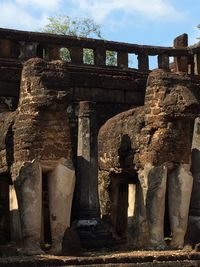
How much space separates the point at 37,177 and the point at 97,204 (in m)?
2.17

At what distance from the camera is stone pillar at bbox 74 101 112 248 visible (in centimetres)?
1347

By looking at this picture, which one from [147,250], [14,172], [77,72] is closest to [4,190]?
[14,172]

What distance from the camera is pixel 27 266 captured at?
10.5 metres

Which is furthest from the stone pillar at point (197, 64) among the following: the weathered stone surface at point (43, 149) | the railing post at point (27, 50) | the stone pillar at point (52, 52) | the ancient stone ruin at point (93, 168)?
the weathered stone surface at point (43, 149)

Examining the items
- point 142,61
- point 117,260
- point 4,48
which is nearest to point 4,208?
point 117,260

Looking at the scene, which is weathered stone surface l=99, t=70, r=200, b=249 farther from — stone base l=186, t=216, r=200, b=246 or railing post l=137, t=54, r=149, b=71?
railing post l=137, t=54, r=149, b=71

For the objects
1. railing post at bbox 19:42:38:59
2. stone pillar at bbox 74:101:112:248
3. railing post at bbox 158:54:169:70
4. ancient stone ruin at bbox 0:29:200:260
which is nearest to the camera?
ancient stone ruin at bbox 0:29:200:260

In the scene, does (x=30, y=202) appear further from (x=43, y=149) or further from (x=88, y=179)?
(x=88, y=179)

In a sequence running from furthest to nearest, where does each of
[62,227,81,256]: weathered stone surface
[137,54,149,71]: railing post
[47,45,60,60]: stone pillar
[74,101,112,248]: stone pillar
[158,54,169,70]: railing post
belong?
[158,54,169,70]: railing post
[137,54,149,71]: railing post
[47,45,60,60]: stone pillar
[74,101,112,248]: stone pillar
[62,227,81,256]: weathered stone surface

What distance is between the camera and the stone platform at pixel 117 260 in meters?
10.7

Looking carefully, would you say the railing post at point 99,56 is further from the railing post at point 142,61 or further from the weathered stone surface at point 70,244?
the weathered stone surface at point 70,244

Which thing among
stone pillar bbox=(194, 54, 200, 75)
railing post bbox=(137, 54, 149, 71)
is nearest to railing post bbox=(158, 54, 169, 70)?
railing post bbox=(137, 54, 149, 71)

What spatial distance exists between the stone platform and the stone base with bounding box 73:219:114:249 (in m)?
0.81

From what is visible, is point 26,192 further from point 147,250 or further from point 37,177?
point 147,250
